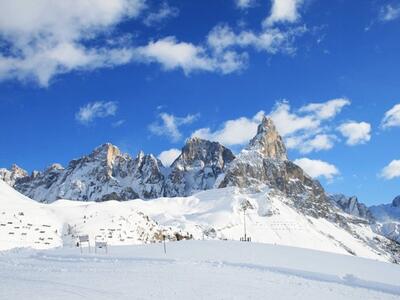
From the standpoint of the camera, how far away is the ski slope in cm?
2209

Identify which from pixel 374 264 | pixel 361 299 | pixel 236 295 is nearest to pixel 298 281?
pixel 361 299

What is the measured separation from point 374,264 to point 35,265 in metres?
24.2

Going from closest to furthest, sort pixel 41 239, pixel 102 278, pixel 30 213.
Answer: pixel 102 278 < pixel 41 239 < pixel 30 213

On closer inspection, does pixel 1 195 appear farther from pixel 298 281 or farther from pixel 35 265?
pixel 298 281

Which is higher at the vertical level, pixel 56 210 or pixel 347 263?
pixel 56 210

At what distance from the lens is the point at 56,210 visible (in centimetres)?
13638

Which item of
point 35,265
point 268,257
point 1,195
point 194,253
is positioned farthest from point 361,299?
point 1,195

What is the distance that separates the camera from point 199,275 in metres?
27.4

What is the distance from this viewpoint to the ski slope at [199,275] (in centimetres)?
2209

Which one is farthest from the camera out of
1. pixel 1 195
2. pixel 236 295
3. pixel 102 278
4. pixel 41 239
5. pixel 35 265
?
pixel 1 195

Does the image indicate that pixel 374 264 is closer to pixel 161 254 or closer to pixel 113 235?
pixel 161 254

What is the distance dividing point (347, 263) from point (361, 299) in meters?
16.0

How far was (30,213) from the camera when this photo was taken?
120 m

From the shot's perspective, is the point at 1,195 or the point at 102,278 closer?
the point at 102,278
